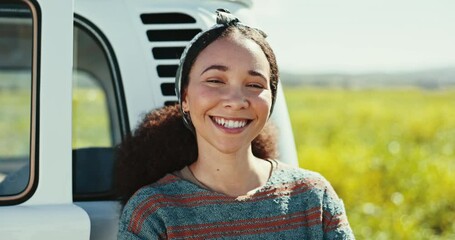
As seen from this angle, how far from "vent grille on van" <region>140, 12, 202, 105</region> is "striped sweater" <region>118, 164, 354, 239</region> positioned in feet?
1.72

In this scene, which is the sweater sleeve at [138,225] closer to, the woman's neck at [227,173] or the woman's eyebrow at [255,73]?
the woman's neck at [227,173]

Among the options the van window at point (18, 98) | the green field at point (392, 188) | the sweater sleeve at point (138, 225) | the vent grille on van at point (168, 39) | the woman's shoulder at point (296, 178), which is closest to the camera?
the sweater sleeve at point (138, 225)

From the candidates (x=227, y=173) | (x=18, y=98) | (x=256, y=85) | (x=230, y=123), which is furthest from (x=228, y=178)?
(x=18, y=98)

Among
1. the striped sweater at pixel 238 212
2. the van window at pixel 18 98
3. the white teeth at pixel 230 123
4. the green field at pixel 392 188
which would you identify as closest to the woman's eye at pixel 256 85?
the white teeth at pixel 230 123

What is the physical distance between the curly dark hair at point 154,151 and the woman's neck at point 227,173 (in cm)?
14

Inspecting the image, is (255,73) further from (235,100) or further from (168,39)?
(168,39)

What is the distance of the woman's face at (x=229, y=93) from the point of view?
236 centimetres

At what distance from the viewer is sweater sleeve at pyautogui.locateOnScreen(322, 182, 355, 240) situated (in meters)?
2.46

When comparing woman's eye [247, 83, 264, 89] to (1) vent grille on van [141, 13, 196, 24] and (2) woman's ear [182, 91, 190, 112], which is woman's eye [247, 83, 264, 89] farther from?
(1) vent grille on van [141, 13, 196, 24]

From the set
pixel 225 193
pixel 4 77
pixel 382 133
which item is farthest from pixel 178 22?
pixel 382 133

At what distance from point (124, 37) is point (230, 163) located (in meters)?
0.69

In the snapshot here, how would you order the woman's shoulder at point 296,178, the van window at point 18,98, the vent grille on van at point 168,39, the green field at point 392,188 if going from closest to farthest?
the van window at point 18,98
the woman's shoulder at point 296,178
the vent grille on van at point 168,39
the green field at point 392,188

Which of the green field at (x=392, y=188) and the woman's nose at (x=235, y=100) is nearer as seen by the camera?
the woman's nose at (x=235, y=100)

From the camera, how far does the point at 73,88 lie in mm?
3061
